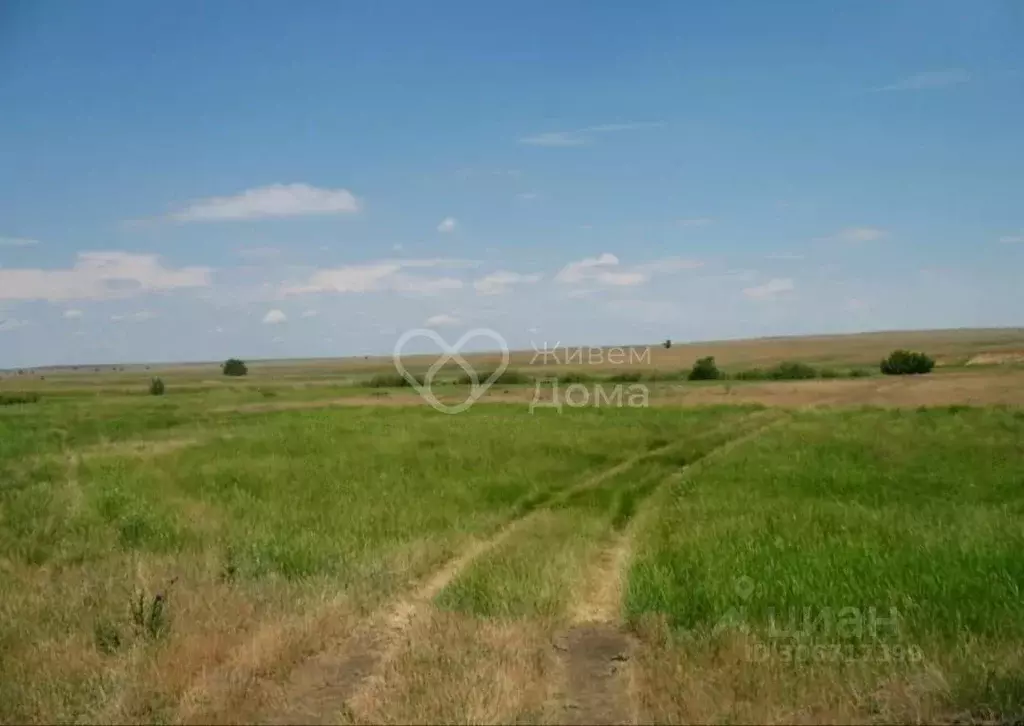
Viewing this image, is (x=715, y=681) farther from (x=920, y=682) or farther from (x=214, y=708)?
(x=214, y=708)

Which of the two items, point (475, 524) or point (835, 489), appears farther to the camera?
point (835, 489)

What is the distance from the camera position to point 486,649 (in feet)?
20.2

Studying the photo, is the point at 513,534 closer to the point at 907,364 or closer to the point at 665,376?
the point at 907,364

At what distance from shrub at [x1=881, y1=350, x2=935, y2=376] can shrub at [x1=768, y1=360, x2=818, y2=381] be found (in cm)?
468

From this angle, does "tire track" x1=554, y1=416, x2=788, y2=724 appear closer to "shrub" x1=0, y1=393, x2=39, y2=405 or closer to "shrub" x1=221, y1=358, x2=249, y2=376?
"shrub" x1=0, y1=393, x2=39, y2=405

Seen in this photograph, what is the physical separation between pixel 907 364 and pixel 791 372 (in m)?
10.1

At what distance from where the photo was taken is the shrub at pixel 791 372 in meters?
49.5

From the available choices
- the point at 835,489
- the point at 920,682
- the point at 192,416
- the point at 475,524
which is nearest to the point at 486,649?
the point at 920,682

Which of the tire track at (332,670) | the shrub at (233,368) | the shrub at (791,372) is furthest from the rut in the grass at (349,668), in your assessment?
the shrub at (233,368)

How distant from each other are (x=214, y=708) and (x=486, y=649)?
1946 millimetres

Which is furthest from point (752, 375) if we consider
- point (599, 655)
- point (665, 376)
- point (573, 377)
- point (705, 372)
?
point (599, 655)

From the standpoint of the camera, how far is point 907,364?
42125 mm

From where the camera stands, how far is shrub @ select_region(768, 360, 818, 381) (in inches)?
1950

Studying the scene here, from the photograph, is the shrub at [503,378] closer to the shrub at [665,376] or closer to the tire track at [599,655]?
the shrub at [665,376]
